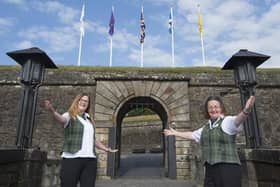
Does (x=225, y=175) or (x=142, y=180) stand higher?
(x=225, y=175)

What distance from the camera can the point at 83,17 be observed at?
1711cm

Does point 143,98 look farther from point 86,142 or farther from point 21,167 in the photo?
point 86,142

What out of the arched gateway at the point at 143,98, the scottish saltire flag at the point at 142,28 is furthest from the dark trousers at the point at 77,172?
the scottish saltire flag at the point at 142,28

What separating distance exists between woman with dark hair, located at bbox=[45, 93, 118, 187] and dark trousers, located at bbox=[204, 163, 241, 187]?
132 centimetres

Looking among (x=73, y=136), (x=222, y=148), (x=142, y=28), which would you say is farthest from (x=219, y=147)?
(x=142, y=28)

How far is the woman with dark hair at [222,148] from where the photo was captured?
6.81ft

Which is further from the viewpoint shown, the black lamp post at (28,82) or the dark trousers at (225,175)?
the black lamp post at (28,82)

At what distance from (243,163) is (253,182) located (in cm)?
48

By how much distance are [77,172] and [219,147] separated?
1.56 m

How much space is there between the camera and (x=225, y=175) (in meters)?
2.08

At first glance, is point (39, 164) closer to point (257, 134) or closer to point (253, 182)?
point (253, 182)

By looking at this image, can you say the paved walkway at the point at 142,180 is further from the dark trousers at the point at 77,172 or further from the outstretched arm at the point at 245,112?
the outstretched arm at the point at 245,112

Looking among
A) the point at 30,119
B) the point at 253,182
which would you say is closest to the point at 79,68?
the point at 30,119

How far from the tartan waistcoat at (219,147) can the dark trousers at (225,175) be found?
0.05 metres
